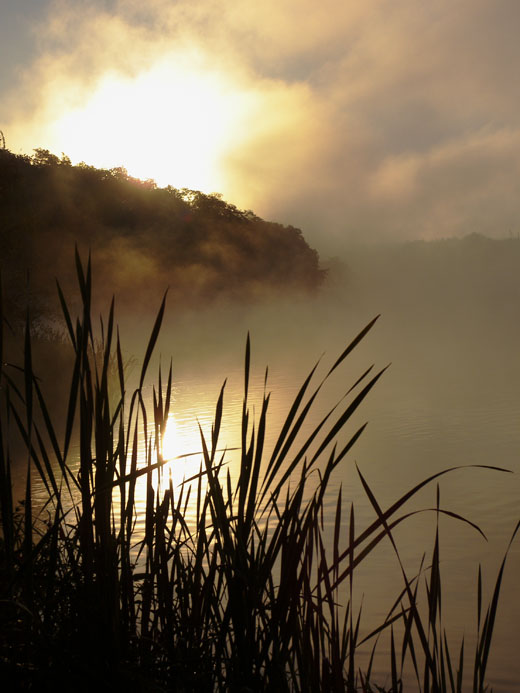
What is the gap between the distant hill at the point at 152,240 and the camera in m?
27.7

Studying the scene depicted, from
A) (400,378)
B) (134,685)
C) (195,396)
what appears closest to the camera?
(134,685)

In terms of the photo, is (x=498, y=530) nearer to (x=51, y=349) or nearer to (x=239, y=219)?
(x=51, y=349)

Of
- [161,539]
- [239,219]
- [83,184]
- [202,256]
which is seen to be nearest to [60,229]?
[83,184]

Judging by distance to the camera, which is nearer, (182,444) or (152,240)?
(182,444)

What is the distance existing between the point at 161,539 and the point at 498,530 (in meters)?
5.82

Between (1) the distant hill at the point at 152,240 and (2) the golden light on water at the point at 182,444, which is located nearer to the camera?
(2) the golden light on water at the point at 182,444

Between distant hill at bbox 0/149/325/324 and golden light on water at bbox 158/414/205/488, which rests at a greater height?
distant hill at bbox 0/149/325/324

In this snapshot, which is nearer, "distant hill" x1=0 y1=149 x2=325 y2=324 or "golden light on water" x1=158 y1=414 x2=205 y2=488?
"golden light on water" x1=158 y1=414 x2=205 y2=488

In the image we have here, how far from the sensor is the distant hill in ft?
91.0

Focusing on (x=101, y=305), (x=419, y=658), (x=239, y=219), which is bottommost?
(x=419, y=658)

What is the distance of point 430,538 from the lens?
6805mm

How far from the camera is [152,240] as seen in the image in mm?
32812

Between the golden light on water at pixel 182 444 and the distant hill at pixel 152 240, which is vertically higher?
the distant hill at pixel 152 240

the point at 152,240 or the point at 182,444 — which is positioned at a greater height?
the point at 152,240
